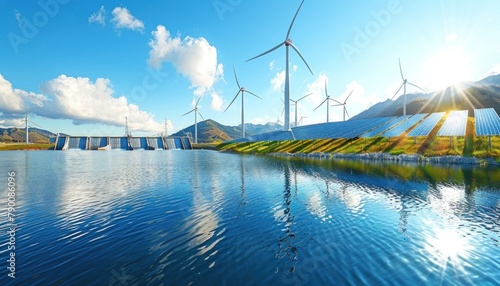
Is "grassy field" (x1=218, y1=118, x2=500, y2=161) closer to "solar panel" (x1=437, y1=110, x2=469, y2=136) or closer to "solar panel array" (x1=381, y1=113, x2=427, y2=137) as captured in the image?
"solar panel" (x1=437, y1=110, x2=469, y2=136)

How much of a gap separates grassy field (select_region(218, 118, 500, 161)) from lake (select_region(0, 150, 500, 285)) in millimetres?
47828

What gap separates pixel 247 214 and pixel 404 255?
1249 centimetres

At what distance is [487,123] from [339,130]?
51.0 meters

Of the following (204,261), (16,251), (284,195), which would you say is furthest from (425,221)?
(16,251)

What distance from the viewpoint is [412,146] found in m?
78.8

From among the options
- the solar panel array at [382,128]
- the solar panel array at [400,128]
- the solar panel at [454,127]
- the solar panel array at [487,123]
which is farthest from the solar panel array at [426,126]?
the solar panel array at [487,123]

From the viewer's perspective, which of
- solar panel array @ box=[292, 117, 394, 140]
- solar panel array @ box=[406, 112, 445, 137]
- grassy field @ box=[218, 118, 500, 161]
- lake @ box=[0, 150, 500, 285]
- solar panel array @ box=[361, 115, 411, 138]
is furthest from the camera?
solar panel array @ box=[292, 117, 394, 140]

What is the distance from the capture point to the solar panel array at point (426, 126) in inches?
3156

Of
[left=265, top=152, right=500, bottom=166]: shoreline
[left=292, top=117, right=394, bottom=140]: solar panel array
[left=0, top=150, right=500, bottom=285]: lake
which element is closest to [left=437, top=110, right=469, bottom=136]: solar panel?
[left=265, top=152, right=500, bottom=166]: shoreline

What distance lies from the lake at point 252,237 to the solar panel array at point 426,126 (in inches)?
2301

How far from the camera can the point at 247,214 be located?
21.3 meters

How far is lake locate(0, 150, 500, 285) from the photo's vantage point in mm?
11562

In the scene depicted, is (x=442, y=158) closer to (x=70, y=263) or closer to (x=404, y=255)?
(x=404, y=255)

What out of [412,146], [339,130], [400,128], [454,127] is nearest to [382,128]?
[400,128]
